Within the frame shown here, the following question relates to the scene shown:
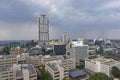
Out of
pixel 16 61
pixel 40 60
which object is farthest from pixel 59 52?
pixel 16 61

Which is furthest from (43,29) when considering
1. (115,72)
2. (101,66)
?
(115,72)

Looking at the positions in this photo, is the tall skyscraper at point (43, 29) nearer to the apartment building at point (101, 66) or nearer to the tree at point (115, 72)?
the apartment building at point (101, 66)

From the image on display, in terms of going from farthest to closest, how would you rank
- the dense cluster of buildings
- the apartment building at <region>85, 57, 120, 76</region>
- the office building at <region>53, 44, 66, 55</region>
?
the office building at <region>53, 44, 66, 55</region>
the apartment building at <region>85, 57, 120, 76</region>
the dense cluster of buildings

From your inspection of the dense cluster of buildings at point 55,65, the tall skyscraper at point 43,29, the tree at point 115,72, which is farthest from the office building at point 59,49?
the tall skyscraper at point 43,29

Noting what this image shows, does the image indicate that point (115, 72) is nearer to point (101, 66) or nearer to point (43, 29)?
point (101, 66)

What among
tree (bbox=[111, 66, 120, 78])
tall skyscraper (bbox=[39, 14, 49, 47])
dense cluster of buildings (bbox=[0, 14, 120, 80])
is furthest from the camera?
tall skyscraper (bbox=[39, 14, 49, 47])

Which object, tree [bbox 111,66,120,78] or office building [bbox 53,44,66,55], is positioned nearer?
tree [bbox 111,66,120,78]

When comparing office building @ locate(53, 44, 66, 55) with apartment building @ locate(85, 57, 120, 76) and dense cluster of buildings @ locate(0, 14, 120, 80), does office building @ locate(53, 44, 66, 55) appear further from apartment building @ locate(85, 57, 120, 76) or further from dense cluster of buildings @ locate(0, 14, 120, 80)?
apartment building @ locate(85, 57, 120, 76)

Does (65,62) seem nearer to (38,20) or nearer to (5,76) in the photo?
(5,76)

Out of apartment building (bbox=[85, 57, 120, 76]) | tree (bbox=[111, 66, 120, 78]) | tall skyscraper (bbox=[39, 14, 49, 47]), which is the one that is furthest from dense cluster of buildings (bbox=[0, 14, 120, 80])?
tall skyscraper (bbox=[39, 14, 49, 47])
